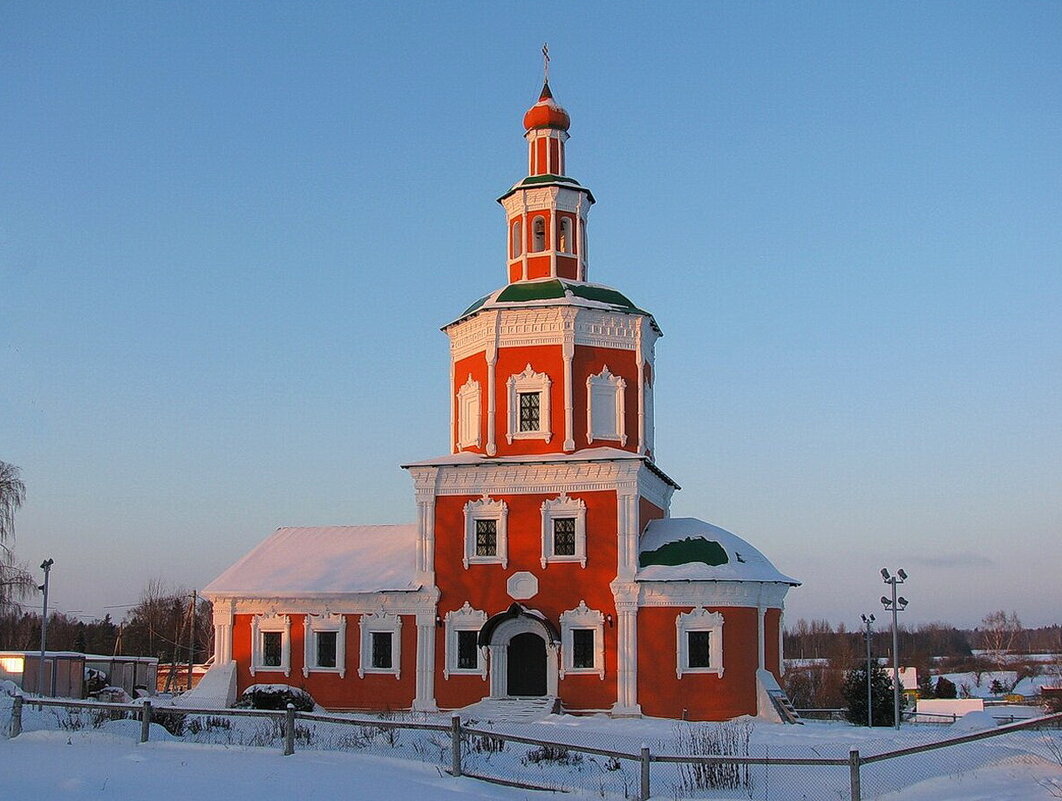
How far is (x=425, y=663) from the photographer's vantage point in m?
32.5

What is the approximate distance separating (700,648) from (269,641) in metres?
12.6

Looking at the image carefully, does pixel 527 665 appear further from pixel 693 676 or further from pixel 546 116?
pixel 546 116

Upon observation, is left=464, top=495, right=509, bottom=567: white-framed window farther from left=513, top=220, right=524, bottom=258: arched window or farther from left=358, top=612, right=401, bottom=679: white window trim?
left=513, top=220, right=524, bottom=258: arched window

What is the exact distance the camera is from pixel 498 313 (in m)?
33.9

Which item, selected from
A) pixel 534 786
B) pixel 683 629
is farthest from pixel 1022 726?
pixel 683 629

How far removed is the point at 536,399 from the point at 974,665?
327 feet

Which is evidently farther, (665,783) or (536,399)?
(536,399)

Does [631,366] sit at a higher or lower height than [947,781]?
higher

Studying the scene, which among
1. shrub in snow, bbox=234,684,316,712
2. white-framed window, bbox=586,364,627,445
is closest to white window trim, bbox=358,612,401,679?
shrub in snow, bbox=234,684,316,712

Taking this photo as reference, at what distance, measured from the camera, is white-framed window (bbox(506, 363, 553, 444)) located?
33.4 m

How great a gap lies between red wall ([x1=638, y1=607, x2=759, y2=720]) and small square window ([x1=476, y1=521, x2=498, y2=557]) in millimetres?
4368

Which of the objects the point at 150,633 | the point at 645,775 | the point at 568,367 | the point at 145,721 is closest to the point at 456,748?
the point at 645,775

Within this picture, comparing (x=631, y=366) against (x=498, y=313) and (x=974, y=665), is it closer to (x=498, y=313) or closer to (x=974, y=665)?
(x=498, y=313)

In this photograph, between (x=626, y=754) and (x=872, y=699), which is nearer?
(x=626, y=754)
